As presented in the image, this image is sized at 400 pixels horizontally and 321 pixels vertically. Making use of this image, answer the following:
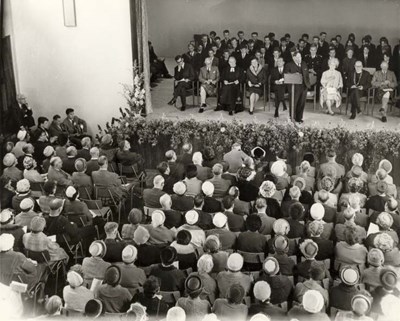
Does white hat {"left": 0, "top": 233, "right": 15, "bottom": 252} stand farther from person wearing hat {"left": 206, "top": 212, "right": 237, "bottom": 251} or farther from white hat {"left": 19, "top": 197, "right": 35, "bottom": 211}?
person wearing hat {"left": 206, "top": 212, "right": 237, "bottom": 251}

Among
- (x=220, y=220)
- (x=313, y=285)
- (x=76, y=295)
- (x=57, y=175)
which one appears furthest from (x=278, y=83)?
(x=76, y=295)

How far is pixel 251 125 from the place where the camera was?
35.9ft

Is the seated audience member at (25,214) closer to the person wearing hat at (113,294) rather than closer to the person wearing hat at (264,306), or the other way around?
the person wearing hat at (113,294)

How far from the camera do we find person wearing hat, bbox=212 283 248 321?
5.61 metres

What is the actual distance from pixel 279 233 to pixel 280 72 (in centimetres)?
671

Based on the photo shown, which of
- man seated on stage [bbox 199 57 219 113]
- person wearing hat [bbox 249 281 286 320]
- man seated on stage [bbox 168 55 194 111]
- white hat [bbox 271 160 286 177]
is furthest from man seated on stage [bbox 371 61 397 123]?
person wearing hat [bbox 249 281 286 320]

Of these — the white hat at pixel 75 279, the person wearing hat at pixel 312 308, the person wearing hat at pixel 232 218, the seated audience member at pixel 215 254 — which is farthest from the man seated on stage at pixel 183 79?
the person wearing hat at pixel 312 308

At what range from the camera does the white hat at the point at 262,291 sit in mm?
5641

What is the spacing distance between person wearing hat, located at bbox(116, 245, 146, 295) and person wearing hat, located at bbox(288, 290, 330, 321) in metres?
1.72

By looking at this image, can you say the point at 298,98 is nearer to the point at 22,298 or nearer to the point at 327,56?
the point at 327,56

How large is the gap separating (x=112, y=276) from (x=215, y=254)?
124cm

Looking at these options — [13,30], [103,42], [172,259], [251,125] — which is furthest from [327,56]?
[172,259]

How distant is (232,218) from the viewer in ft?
24.5

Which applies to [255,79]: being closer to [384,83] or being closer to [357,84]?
[357,84]
